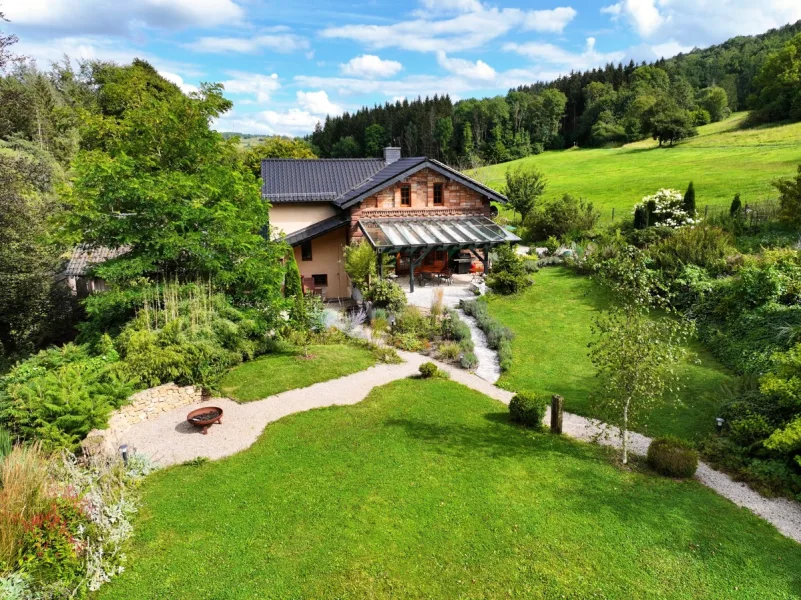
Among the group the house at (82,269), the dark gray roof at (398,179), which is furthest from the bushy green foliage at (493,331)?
the house at (82,269)

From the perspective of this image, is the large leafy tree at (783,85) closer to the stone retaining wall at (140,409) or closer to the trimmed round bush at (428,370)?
the trimmed round bush at (428,370)

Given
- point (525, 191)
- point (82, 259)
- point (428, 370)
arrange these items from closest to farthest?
point (428, 370) < point (82, 259) < point (525, 191)

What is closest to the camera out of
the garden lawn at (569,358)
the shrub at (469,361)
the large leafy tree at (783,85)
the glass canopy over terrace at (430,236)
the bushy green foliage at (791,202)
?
the garden lawn at (569,358)

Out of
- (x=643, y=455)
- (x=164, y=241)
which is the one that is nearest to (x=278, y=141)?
(x=164, y=241)

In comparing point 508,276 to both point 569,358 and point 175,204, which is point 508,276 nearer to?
point 569,358

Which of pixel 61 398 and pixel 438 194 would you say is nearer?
pixel 61 398

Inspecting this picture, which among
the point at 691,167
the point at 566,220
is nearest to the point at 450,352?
the point at 566,220
